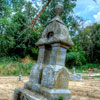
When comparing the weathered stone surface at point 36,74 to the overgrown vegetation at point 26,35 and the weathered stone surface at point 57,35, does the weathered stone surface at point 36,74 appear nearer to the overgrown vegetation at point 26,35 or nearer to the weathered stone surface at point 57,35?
the weathered stone surface at point 57,35

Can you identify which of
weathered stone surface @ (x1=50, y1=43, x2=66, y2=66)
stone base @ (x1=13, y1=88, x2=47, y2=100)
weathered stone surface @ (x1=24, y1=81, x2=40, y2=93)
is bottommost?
stone base @ (x1=13, y1=88, x2=47, y2=100)

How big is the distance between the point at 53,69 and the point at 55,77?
0.49 feet

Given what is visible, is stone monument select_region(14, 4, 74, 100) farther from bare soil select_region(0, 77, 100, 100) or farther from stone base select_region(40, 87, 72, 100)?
bare soil select_region(0, 77, 100, 100)

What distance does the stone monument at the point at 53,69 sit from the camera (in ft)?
7.18

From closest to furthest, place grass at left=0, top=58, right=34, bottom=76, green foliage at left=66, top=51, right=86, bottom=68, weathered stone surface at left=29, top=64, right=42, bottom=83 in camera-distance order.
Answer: weathered stone surface at left=29, top=64, right=42, bottom=83
grass at left=0, top=58, right=34, bottom=76
green foliage at left=66, top=51, right=86, bottom=68

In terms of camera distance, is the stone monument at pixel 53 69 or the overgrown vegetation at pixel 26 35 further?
the overgrown vegetation at pixel 26 35

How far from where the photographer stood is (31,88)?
8.54ft

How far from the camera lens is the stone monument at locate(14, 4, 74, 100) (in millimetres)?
2189

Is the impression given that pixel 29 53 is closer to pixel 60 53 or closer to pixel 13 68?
pixel 13 68

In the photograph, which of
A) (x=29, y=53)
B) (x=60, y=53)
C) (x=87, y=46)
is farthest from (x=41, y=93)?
(x=87, y=46)

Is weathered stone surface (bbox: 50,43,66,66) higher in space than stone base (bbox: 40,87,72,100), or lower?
higher

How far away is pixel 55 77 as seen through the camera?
2.18m

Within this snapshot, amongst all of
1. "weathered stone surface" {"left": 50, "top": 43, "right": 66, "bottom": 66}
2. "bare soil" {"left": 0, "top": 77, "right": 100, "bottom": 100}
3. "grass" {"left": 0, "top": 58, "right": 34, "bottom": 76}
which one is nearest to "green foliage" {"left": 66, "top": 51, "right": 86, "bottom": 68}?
"grass" {"left": 0, "top": 58, "right": 34, "bottom": 76}

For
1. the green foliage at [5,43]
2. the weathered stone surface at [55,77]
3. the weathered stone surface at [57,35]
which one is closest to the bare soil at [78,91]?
the weathered stone surface at [55,77]
